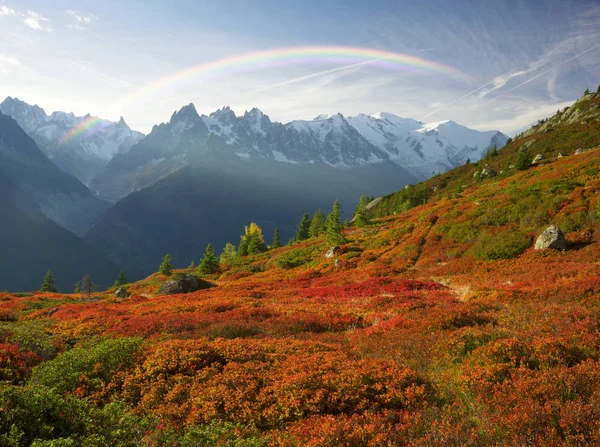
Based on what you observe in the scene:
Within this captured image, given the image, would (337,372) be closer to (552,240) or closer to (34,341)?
(34,341)

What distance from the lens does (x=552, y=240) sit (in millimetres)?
21938

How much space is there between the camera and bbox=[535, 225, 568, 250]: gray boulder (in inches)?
857

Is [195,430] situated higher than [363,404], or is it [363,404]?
[195,430]

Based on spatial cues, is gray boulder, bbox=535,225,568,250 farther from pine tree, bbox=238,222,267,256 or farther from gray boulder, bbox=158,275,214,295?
pine tree, bbox=238,222,267,256

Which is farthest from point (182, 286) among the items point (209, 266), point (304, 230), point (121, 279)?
point (121, 279)

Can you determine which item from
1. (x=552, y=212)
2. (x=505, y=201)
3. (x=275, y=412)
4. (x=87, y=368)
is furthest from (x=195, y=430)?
(x=505, y=201)

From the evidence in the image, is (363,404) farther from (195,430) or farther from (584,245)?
(584,245)

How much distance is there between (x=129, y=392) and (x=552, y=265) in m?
22.6

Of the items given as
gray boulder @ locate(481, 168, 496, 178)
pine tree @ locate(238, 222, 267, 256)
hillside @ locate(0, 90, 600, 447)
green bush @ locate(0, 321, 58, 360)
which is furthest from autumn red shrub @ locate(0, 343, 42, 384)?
gray boulder @ locate(481, 168, 496, 178)

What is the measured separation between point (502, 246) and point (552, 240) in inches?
128

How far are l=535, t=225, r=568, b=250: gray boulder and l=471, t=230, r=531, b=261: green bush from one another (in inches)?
49.3

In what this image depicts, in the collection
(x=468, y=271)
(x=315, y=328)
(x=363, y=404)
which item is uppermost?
(x=363, y=404)

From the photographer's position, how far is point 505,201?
3231cm

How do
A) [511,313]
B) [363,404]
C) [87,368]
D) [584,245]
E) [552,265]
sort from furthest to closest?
[584,245] → [552,265] → [511,313] → [87,368] → [363,404]
